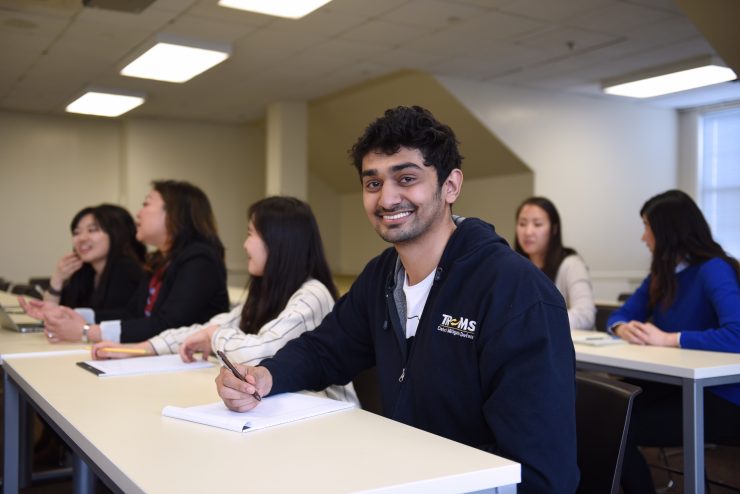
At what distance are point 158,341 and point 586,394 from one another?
1.47 metres

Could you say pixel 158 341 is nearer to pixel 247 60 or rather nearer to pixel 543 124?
pixel 247 60

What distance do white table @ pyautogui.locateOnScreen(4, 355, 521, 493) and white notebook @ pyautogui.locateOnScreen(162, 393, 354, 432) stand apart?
2cm

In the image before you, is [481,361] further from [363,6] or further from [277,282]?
[363,6]

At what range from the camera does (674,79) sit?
685cm

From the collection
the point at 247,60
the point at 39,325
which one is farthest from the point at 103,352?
the point at 247,60

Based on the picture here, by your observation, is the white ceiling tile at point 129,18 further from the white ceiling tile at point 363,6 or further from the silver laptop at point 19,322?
the silver laptop at point 19,322

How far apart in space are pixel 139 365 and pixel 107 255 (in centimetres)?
167

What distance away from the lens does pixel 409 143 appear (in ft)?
5.20

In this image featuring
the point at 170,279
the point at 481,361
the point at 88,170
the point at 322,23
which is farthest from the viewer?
the point at 88,170

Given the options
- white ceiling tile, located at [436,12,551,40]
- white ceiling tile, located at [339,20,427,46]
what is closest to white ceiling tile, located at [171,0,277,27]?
white ceiling tile, located at [339,20,427,46]

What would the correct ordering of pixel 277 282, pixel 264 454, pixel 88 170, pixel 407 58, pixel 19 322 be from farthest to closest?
pixel 88 170 < pixel 407 58 < pixel 19 322 < pixel 277 282 < pixel 264 454

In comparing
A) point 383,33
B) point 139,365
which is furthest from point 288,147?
point 139,365

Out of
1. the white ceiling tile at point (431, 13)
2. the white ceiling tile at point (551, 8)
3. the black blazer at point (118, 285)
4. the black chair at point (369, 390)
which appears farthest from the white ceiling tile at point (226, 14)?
the black chair at point (369, 390)

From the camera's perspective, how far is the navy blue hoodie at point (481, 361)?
1.30 m
